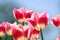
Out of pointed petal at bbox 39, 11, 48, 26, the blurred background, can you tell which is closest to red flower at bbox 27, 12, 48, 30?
pointed petal at bbox 39, 11, 48, 26

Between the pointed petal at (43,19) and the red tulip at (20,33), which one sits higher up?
the pointed petal at (43,19)

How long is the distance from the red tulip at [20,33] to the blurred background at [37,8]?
259 mm

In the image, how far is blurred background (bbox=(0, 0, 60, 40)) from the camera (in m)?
0.65

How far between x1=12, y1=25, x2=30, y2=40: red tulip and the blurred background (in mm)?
259

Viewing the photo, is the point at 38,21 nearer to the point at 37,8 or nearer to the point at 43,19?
the point at 43,19

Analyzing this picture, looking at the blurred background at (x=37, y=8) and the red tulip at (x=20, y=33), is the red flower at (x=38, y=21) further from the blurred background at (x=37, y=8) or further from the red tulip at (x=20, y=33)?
the blurred background at (x=37, y=8)

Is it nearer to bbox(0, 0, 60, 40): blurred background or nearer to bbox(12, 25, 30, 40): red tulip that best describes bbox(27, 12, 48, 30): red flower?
bbox(12, 25, 30, 40): red tulip

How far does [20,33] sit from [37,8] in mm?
316

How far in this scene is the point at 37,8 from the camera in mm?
674

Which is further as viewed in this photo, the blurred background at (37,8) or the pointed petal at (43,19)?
the blurred background at (37,8)

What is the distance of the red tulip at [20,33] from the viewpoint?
1.25ft

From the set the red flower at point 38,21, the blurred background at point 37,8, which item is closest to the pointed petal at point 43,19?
the red flower at point 38,21

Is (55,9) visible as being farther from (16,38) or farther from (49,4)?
(16,38)

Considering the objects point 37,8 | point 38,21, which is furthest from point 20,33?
point 37,8
